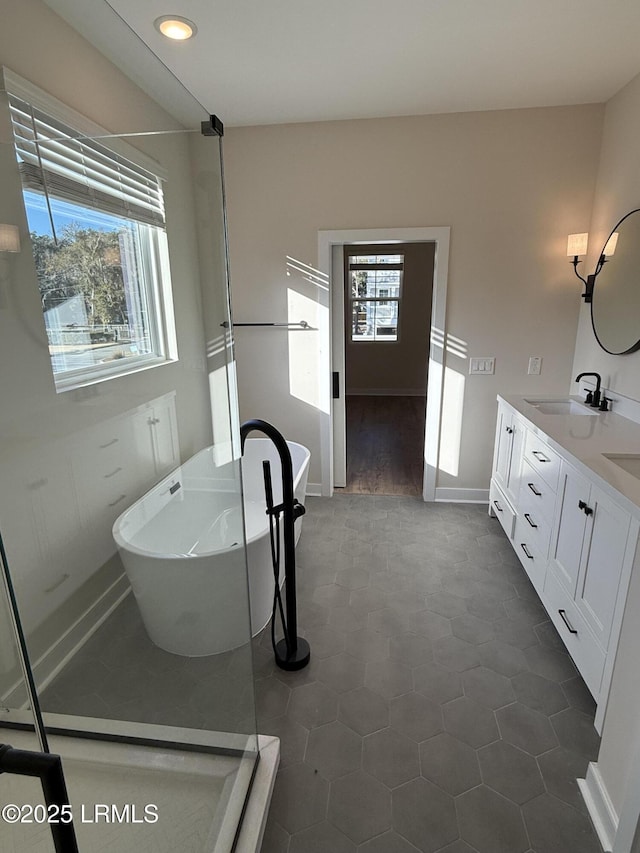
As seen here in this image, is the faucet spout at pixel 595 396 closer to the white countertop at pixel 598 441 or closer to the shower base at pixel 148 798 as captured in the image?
the white countertop at pixel 598 441

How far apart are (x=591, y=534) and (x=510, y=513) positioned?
1123 mm

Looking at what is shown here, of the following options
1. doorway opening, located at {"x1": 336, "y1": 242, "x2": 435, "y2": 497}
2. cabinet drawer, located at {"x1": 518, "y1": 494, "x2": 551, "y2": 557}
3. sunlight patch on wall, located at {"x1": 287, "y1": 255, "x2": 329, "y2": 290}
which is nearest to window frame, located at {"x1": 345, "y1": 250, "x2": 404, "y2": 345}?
doorway opening, located at {"x1": 336, "y1": 242, "x2": 435, "y2": 497}

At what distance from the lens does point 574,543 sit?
74.4 inches

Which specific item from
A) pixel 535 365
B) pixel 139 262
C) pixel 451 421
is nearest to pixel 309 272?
pixel 451 421

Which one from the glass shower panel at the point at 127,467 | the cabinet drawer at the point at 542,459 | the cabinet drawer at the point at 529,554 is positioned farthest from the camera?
the cabinet drawer at the point at 529,554

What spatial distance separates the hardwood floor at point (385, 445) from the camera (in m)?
4.05

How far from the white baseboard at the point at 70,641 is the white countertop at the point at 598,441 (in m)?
1.67

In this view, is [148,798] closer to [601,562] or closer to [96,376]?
[96,376]

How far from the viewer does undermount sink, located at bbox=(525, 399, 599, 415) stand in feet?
9.52

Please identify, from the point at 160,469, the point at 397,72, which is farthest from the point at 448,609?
the point at 397,72

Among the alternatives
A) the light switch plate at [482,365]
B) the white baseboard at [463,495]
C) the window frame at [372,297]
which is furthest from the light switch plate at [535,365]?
the window frame at [372,297]

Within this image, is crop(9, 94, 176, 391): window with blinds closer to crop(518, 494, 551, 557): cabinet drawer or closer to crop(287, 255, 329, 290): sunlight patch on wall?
crop(287, 255, 329, 290): sunlight patch on wall

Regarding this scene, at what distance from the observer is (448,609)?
240cm

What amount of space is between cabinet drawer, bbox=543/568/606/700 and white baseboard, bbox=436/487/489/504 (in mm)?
1460
